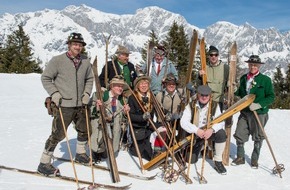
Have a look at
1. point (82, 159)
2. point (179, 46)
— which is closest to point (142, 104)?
point (82, 159)

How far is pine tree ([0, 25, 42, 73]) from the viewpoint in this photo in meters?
33.7

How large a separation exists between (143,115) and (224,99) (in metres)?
1.74

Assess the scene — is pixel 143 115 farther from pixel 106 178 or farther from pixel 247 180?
pixel 247 180

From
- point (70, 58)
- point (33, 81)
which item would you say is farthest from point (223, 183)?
point (33, 81)

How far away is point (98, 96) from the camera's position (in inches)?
235

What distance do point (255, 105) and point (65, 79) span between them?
3.41 metres

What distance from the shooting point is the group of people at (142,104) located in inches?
202

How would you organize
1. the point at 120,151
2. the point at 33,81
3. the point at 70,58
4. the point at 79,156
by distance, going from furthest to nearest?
the point at 33,81 → the point at 120,151 → the point at 79,156 → the point at 70,58

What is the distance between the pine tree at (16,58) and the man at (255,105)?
30151mm

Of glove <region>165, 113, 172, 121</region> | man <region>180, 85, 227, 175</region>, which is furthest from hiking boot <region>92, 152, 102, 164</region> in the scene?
man <region>180, 85, 227, 175</region>

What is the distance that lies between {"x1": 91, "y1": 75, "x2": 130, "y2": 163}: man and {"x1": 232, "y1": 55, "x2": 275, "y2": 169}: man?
2.29 meters

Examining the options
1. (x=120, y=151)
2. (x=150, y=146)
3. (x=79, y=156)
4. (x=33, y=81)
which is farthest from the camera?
(x=33, y=81)

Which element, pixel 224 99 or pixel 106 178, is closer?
pixel 106 178

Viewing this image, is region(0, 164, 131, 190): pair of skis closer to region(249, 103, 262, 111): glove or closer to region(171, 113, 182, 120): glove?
region(171, 113, 182, 120): glove
